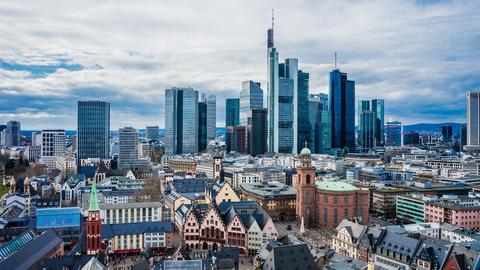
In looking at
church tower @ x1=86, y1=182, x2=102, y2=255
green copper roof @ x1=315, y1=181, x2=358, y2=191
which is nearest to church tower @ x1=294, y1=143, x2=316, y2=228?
green copper roof @ x1=315, y1=181, x2=358, y2=191

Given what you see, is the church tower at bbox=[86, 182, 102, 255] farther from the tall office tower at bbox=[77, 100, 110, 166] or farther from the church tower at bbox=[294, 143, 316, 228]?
the tall office tower at bbox=[77, 100, 110, 166]

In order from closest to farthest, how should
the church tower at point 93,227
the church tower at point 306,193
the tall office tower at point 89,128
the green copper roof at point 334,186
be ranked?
1. the church tower at point 93,227
2. the green copper roof at point 334,186
3. the church tower at point 306,193
4. the tall office tower at point 89,128

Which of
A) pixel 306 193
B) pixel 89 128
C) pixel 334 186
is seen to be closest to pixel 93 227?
pixel 306 193

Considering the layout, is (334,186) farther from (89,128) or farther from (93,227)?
(89,128)

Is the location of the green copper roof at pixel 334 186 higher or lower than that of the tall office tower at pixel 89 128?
lower

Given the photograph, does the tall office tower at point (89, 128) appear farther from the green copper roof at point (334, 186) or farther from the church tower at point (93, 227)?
the church tower at point (93, 227)

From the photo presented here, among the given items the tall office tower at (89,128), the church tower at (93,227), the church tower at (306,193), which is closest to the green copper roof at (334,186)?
the church tower at (306,193)

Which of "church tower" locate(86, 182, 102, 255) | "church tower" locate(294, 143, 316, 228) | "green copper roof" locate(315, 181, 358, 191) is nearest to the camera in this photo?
"church tower" locate(86, 182, 102, 255)

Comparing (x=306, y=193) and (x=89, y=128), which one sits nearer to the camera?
(x=306, y=193)

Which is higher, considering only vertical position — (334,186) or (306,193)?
(334,186)
